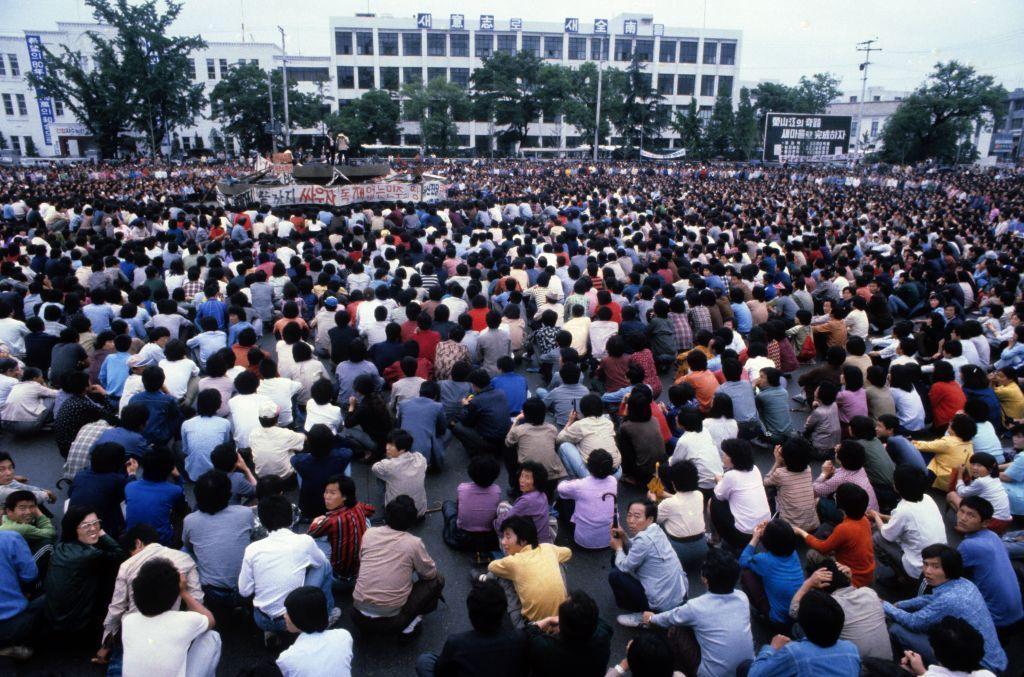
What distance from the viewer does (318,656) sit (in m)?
3.06

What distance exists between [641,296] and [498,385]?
12.8ft

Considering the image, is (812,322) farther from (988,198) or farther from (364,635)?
(988,198)

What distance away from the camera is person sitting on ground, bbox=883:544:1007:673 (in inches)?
138

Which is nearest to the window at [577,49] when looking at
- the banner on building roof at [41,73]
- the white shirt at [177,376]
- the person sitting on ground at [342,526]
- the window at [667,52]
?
the window at [667,52]

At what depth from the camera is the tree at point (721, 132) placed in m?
47.4

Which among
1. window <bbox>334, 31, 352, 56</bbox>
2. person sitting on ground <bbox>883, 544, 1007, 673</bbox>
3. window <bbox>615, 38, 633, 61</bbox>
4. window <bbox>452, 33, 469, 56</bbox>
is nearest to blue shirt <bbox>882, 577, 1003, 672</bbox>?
person sitting on ground <bbox>883, 544, 1007, 673</bbox>

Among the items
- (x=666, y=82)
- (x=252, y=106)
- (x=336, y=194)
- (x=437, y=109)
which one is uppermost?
(x=666, y=82)

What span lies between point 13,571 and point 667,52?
228ft

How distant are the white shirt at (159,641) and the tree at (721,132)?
165 feet

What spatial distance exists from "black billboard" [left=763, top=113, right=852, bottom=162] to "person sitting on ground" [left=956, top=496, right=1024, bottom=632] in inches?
1260

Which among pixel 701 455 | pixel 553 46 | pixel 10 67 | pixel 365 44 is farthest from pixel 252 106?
pixel 701 455

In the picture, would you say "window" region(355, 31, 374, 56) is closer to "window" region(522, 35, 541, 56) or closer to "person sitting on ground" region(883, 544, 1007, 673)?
"window" region(522, 35, 541, 56)

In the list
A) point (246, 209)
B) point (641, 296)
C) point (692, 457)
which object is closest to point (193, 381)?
point (692, 457)

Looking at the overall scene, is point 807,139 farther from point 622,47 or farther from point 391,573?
point 622,47
